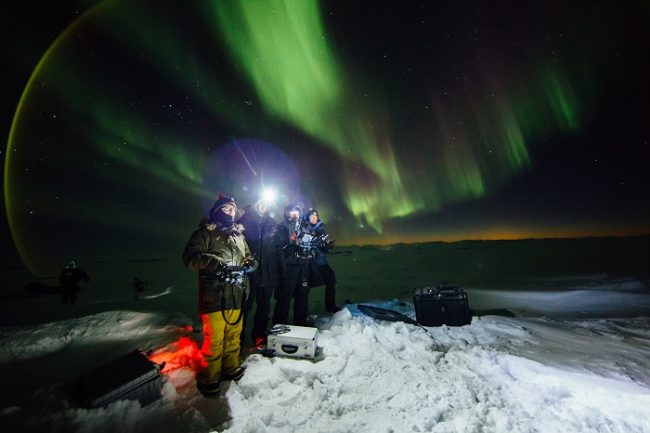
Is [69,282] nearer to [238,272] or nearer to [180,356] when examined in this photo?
[180,356]

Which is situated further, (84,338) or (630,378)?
(84,338)

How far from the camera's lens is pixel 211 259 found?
12.7 feet

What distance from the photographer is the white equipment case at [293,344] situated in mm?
4521

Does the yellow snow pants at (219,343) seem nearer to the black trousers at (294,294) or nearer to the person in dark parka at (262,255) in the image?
the person in dark parka at (262,255)

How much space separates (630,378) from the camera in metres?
3.90

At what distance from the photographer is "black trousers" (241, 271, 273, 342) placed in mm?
5520

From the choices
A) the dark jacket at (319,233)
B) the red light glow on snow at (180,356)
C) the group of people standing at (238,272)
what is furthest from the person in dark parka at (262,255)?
the dark jacket at (319,233)

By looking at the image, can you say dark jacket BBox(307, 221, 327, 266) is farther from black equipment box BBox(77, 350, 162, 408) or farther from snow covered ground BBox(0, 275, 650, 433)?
black equipment box BBox(77, 350, 162, 408)

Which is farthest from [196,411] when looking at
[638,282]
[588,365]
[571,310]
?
[638,282]

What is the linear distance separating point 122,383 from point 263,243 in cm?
321

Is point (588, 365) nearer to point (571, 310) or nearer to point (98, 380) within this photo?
point (571, 310)

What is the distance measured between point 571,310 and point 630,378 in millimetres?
6015

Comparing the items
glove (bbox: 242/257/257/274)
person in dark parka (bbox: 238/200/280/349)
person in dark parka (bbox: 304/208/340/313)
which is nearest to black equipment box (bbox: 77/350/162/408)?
glove (bbox: 242/257/257/274)

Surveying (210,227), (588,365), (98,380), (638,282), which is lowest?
(588,365)
